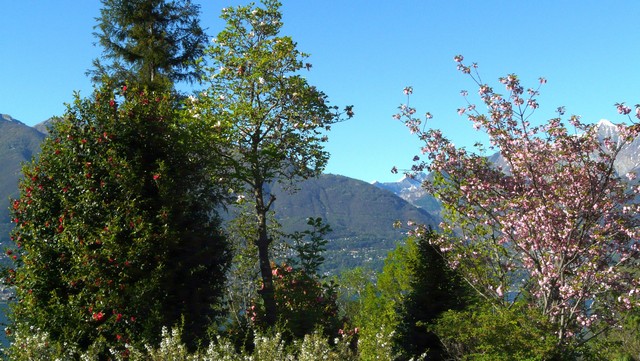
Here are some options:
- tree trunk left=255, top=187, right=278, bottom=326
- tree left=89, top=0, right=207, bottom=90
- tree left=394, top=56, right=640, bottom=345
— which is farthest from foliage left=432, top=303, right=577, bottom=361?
tree left=89, top=0, right=207, bottom=90

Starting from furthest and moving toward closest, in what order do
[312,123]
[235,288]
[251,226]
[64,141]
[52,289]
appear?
[235,288] < [251,226] < [312,123] < [64,141] < [52,289]

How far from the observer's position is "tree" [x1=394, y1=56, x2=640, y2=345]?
1196 centimetres

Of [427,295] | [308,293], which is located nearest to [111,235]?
[308,293]

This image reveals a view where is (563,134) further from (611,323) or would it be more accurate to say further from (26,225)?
(26,225)

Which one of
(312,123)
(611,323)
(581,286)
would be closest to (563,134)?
(581,286)

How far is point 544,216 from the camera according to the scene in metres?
12.0

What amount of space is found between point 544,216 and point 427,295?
14.4 ft

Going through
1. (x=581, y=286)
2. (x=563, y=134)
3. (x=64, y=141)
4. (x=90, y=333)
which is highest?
(x=563, y=134)

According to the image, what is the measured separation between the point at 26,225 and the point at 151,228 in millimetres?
3177

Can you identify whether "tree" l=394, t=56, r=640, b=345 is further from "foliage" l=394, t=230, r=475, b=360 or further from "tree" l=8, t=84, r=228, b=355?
"tree" l=8, t=84, r=228, b=355

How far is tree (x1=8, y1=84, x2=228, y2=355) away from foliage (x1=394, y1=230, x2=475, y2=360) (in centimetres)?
506

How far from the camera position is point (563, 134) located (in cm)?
1218

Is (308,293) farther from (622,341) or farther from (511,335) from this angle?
(622,341)

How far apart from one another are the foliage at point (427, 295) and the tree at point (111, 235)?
199 inches
